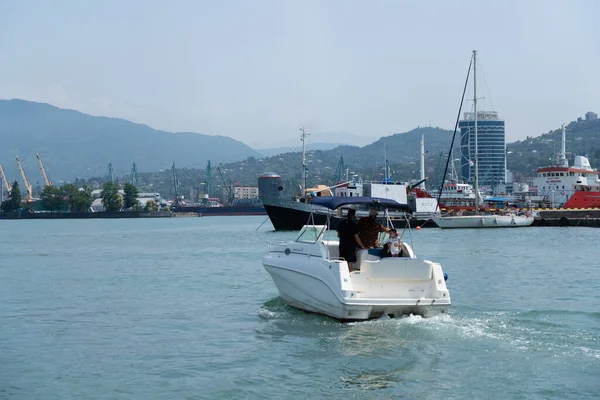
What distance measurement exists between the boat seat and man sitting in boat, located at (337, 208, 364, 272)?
1.23m

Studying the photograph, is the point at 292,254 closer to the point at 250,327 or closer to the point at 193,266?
the point at 250,327

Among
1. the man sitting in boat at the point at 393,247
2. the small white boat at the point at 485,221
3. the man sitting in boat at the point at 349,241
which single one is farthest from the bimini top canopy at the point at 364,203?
the small white boat at the point at 485,221

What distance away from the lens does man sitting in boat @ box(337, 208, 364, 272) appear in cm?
1783

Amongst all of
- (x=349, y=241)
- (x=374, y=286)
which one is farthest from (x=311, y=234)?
(x=374, y=286)

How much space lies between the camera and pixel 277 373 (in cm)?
1346

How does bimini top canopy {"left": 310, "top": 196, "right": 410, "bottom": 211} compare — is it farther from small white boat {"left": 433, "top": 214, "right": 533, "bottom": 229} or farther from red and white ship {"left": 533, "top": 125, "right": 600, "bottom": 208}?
red and white ship {"left": 533, "top": 125, "right": 600, "bottom": 208}

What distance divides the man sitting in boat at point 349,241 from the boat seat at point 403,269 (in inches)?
48.2

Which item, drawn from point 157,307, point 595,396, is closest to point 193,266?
point 157,307

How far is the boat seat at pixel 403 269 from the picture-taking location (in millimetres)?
16625

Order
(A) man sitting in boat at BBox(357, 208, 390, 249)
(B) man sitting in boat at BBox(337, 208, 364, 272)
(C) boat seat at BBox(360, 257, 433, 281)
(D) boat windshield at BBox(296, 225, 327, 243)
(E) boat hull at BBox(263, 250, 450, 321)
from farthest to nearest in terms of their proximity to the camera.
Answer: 1. (D) boat windshield at BBox(296, 225, 327, 243)
2. (A) man sitting in boat at BBox(357, 208, 390, 249)
3. (B) man sitting in boat at BBox(337, 208, 364, 272)
4. (C) boat seat at BBox(360, 257, 433, 281)
5. (E) boat hull at BBox(263, 250, 450, 321)

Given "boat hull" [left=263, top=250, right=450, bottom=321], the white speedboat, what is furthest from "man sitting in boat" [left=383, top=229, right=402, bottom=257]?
"boat hull" [left=263, top=250, right=450, bottom=321]

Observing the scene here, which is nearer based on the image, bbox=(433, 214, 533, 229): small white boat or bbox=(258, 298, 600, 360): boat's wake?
bbox=(258, 298, 600, 360): boat's wake

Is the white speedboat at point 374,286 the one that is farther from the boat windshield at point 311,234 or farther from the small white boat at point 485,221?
the small white boat at point 485,221

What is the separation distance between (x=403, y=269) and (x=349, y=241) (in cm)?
174
